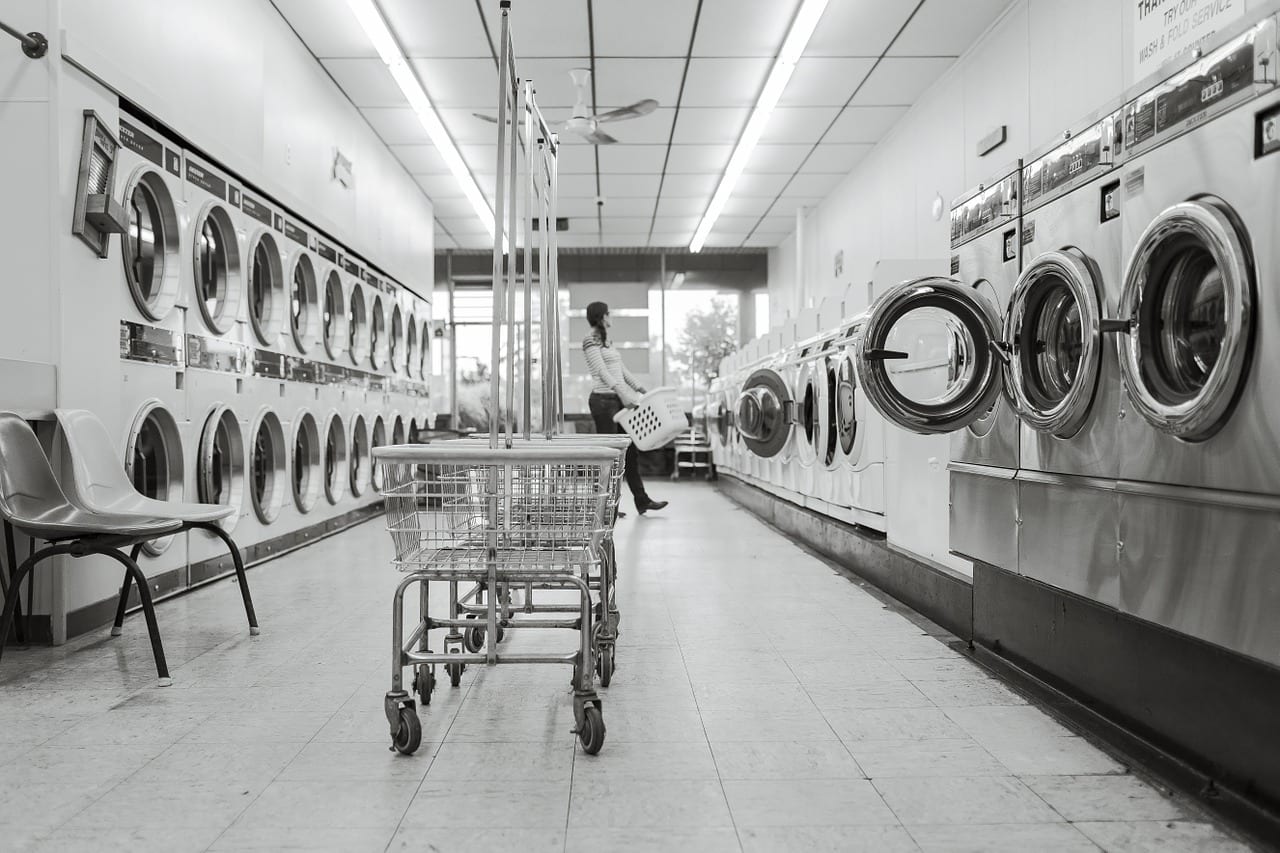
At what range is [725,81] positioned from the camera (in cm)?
639

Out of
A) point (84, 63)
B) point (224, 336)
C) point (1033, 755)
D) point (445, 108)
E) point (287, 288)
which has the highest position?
point (445, 108)

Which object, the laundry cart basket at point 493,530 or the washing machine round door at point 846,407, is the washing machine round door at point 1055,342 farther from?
the washing machine round door at point 846,407

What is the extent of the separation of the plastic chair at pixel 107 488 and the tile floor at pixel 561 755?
382mm

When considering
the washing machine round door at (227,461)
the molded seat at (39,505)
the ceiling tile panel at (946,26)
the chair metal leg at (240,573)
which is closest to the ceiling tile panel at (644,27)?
the ceiling tile panel at (946,26)

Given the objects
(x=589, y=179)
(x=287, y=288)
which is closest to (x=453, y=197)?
(x=589, y=179)

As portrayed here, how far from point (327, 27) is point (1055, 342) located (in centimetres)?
459

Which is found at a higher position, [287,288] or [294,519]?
[287,288]

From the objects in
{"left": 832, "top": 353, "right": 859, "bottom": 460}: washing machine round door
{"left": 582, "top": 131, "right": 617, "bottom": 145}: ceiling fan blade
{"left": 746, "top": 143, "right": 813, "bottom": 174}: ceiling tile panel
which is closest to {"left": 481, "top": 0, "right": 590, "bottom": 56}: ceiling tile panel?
{"left": 582, "top": 131, "right": 617, "bottom": 145}: ceiling fan blade

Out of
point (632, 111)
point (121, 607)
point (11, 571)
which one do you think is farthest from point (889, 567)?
point (632, 111)

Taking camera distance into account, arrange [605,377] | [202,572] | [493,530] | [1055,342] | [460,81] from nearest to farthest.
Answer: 1. [493,530]
2. [1055,342]
3. [202,572]
4. [605,377]
5. [460,81]

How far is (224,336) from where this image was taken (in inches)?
172

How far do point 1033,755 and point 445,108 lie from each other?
6.09m

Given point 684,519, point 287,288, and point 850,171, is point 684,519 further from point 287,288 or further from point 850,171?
point 850,171

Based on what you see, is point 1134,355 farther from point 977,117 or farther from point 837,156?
point 837,156
